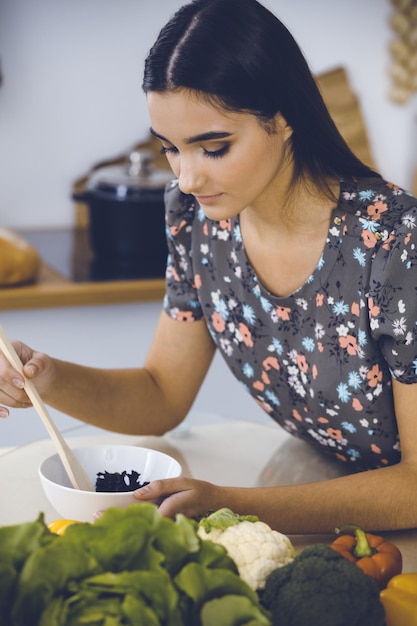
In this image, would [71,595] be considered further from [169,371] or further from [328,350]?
[169,371]

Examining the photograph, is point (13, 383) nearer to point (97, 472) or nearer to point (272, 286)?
point (97, 472)

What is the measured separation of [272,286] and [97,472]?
0.37 metres

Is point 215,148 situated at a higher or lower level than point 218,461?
higher

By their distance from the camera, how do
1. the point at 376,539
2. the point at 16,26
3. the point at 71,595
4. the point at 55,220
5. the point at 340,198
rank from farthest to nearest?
1. the point at 55,220
2. the point at 16,26
3. the point at 340,198
4. the point at 376,539
5. the point at 71,595

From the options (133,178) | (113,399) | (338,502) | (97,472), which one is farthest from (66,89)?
(338,502)

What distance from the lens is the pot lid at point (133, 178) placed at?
2.47 metres

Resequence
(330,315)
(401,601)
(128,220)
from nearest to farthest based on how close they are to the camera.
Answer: (401,601)
(330,315)
(128,220)

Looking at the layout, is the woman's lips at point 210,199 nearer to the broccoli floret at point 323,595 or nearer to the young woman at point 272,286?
the young woman at point 272,286

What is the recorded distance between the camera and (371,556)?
971mm

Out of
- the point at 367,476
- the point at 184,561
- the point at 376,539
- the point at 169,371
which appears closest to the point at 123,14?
the point at 169,371

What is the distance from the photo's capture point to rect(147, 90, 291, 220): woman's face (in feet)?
3.75

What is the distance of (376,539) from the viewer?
3.35 feet

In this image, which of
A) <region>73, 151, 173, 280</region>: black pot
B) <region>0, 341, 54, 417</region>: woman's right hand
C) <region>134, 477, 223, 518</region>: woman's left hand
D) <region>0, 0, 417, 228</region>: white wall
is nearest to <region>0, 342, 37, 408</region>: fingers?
<region>0, 341, 54, 417</region>: woman's right hand

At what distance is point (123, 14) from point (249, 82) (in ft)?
5.92
